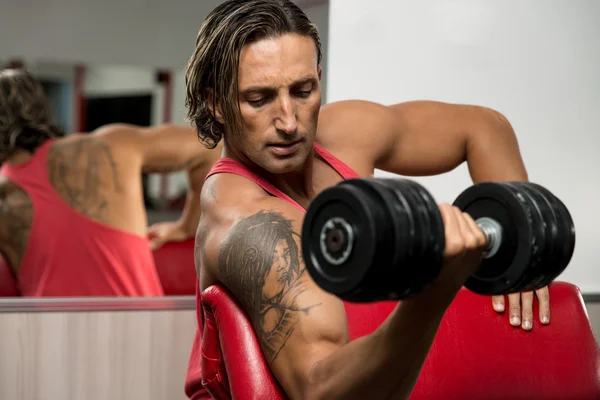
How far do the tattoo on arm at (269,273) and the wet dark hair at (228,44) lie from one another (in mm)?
239

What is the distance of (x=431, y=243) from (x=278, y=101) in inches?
21.0

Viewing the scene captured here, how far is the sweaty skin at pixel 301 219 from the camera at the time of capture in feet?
3.79

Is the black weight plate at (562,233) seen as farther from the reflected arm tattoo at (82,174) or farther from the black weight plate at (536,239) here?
the reflected arm tattoo at (82,174)

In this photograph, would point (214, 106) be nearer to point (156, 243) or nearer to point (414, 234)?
point (414, 234)

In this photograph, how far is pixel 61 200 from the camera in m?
2.93

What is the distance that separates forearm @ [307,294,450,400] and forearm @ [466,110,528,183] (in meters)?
0.80

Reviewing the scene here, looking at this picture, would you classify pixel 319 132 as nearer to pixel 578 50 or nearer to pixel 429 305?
pixel 429 305

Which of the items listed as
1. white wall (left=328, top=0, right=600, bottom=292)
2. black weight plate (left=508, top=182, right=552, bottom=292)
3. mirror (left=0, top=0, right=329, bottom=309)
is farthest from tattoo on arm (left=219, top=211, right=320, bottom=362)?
mirror (left=0, top=0, right=329, bottom=309)

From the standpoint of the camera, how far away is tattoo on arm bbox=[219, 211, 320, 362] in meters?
1.32

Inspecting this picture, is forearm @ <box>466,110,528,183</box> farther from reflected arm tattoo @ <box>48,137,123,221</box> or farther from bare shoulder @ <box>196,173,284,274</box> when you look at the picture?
reflected arm tattoo @ <box>48,137,123,221</box>

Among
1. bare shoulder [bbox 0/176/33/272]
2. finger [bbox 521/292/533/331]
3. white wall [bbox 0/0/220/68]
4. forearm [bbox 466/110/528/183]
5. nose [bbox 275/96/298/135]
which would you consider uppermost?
white wall [bbox 0/0/220/68]

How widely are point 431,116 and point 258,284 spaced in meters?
0.81

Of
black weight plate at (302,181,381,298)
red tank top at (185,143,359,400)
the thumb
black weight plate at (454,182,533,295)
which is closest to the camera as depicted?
black weight plate at (302,181,381,298)

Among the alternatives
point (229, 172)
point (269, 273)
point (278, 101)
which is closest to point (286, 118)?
point (278, 101)
